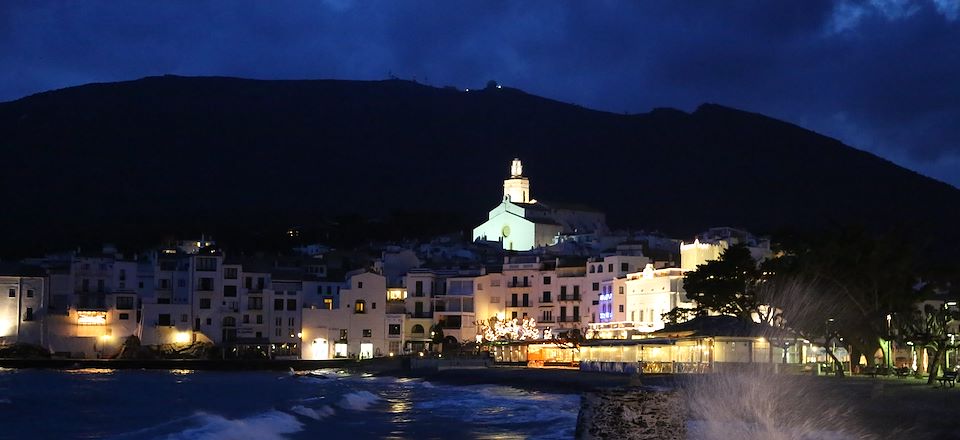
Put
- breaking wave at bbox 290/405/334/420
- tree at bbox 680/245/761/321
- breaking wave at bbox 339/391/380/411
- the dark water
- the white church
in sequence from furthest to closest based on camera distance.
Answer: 1. the white church
2. tree at bbox 680/245/761/321
3. breaking wave at bbox 339/391/380/411
4. breaking wave at bbox 290/405/334/420
5. the dark water

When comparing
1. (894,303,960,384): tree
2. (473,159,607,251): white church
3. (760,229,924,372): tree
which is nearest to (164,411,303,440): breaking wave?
(894,303,960,384): tree

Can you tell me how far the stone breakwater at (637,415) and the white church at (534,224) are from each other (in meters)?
101

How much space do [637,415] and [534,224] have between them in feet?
346

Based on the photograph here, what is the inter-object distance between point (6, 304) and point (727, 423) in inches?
2543

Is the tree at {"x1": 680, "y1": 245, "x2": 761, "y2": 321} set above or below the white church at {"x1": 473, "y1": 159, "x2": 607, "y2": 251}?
below

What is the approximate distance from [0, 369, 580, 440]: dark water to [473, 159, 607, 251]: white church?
55623mm

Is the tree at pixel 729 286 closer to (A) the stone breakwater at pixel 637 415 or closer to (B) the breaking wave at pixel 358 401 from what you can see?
(B) the breaking wave at pixel 358 401

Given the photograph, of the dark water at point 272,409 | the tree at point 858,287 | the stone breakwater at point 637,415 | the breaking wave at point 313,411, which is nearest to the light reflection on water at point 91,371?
the dark water at point 272,409

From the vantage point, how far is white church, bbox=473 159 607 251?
116625 mm

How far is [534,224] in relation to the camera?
116 m

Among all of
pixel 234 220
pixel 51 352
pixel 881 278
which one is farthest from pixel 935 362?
pixel 234 220

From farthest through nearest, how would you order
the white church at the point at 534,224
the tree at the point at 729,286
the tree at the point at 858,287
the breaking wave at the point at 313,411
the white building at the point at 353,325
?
1. the white church at the point at 534,224
2. the white building at the point at 353,325
3. the tree at the point at 729,286
4. the tree at the point at 858,287
5. the breaking wave at the point at 313,411

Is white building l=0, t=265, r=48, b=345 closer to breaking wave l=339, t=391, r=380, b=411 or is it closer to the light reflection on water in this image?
the light reflection on water

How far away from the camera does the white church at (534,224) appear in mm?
116625
